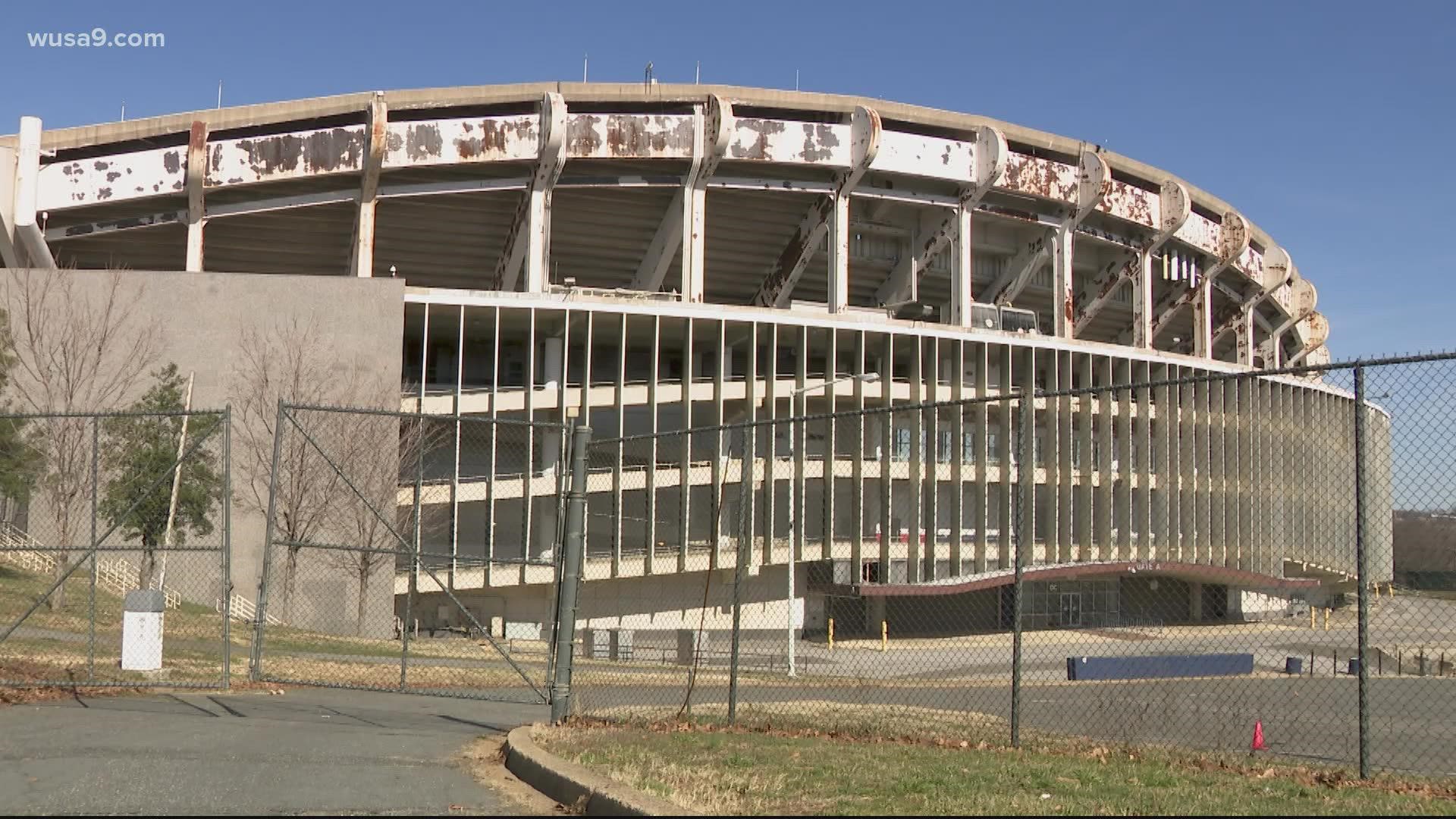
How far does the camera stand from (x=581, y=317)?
43.3 meters

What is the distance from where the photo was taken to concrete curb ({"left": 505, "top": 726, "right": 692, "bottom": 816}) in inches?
291

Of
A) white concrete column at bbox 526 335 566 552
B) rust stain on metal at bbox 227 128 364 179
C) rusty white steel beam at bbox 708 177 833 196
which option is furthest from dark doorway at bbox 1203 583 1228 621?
rust stain on metal at bbox 227 128 364 179

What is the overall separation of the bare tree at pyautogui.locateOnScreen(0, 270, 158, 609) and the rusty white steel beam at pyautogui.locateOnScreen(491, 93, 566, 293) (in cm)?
1223

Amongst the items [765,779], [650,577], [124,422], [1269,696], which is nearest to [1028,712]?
[1269,696]

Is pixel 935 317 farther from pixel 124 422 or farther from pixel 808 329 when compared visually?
pixel 124 422

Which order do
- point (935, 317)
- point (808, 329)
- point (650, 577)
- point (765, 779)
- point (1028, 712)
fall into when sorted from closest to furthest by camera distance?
1. point (765, 779)
2. point (1028, 712)
3. point (650, 577)
4. point (808, 329)
5. point (935, 317)

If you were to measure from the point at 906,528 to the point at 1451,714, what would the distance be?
84.8ft

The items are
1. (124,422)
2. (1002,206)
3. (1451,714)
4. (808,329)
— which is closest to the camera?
(1451,714)

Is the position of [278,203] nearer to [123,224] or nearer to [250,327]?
[123,224]

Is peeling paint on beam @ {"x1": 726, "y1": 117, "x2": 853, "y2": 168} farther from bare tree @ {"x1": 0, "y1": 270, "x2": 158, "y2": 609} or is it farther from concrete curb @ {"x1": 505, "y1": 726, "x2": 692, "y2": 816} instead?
concrete curb @ {"x1": 505, "y1": 726, "x2": 692, "y2": 816}

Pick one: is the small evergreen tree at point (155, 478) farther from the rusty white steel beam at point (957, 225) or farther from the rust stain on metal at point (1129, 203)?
the rust stain on metal at point (1129, 203)

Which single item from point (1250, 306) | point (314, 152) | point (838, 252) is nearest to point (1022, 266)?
point (838, 252)

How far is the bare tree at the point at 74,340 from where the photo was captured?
34.5 metres

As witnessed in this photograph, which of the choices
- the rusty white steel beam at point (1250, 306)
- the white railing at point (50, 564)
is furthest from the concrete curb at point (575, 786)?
the rusty white steel beam at point (1250, 306)
